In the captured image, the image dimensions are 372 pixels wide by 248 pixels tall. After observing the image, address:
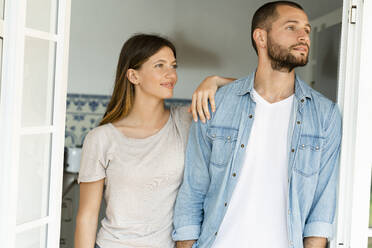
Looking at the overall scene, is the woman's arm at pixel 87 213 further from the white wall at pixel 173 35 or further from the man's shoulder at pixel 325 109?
the white wall at pixel 173 35

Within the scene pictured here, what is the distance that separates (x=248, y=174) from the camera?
227cm

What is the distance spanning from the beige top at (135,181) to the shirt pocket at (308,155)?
0.55m

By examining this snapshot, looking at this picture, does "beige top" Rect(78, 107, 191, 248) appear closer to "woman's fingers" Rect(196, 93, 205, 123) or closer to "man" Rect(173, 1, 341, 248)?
"man" Rect(173, 1, 341, 248)

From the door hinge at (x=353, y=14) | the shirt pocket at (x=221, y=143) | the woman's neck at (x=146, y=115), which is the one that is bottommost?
the shirt pocket at (x=221, y=143)

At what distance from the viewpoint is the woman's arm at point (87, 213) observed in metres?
2.40

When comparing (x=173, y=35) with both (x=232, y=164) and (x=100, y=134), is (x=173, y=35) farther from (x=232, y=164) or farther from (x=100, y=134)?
(x=232, y=164)

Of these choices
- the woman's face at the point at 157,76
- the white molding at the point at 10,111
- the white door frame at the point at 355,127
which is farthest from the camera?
the woman's face at the point at 157,76

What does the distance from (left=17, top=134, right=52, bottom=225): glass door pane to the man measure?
64cm

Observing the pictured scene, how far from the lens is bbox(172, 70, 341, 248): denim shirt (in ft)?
7.18

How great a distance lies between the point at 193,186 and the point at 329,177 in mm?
615

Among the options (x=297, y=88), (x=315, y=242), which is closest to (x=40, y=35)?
(x=297, y=88)

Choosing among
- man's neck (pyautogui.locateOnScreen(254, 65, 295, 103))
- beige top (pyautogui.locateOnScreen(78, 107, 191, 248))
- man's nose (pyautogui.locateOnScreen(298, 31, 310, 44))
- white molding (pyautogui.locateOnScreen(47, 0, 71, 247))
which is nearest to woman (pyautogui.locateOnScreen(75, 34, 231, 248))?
beige top (pyautogui.locateOnScreen(78, 107, 191, 248))

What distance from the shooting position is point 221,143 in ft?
7.61

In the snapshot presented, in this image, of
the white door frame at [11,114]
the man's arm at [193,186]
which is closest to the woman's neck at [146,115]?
the man's arm at [193,186]
